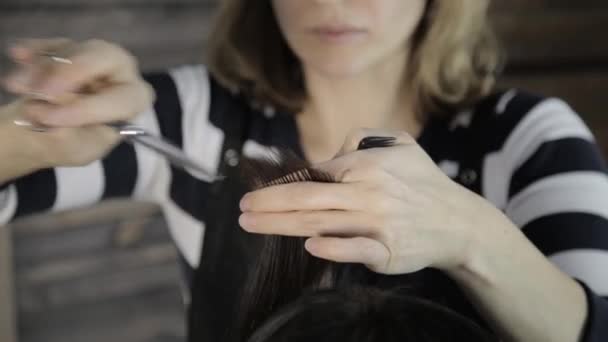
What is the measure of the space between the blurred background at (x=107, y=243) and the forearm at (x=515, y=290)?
1.93 feet

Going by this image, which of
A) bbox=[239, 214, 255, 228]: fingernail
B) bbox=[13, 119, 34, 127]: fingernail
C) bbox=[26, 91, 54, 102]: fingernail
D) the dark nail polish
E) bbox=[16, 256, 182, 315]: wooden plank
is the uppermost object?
the dark nail polish

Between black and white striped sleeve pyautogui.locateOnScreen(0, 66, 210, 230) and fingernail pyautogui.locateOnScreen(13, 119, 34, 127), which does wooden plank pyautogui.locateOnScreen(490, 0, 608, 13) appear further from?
fingernail pyautogui.locateOnScreen(13, 119, 34, 127)

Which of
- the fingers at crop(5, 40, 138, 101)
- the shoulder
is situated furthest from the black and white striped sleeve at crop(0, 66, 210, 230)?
the shoulder

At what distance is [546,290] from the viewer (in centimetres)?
40

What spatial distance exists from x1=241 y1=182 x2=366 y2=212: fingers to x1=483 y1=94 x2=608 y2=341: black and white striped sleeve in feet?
0.70

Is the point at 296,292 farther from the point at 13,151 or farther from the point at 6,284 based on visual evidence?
the point at 6,284

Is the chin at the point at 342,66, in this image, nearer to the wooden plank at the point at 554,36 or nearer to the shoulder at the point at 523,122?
the shoulder at the point at 523,122

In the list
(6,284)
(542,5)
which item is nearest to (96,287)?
(6,284)

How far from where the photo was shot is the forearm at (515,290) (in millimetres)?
389

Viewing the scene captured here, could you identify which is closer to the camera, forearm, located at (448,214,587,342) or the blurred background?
forearm, located at (448,214,587,342)

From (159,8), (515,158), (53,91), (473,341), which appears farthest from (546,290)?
(159,8)

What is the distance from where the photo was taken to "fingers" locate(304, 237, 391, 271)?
32 centimetres

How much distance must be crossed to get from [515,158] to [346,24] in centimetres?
22

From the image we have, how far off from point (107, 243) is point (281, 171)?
0.73 metres
